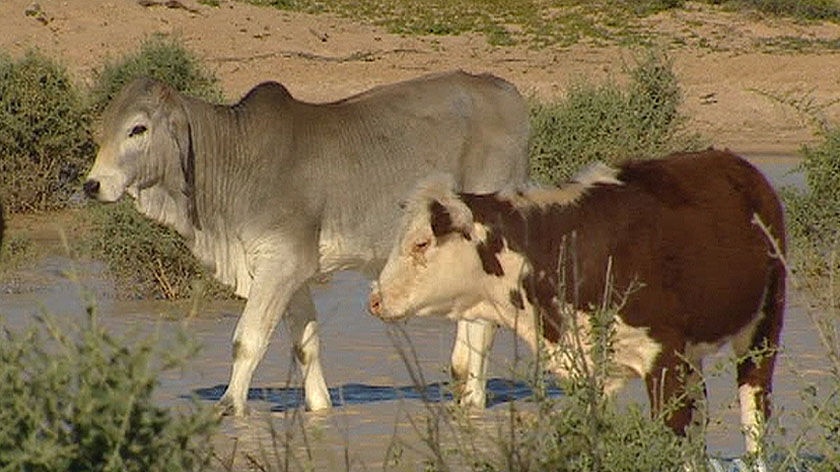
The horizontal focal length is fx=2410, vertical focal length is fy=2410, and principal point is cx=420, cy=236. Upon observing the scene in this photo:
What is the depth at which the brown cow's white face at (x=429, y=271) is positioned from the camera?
9.29 m

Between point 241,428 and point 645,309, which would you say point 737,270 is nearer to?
point 645,309

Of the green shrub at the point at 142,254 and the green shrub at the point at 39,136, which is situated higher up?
the green shrub at the point at 39,136

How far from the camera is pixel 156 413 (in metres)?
6.25

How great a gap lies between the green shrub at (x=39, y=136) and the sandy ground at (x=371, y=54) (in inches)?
400

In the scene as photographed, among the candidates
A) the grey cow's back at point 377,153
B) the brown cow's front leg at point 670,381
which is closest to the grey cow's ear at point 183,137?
the grey cow's back at point 377,153

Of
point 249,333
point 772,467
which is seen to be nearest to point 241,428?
point 249,333

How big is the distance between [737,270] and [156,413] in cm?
364

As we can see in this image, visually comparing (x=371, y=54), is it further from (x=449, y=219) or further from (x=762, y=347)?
(x=449, y=219)

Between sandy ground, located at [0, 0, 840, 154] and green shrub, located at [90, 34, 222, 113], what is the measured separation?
20.8 ft

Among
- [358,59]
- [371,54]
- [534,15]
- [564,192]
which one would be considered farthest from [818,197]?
[534,15]

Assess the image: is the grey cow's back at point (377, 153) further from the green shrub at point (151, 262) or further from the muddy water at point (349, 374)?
the green shrub at point (151, 262)

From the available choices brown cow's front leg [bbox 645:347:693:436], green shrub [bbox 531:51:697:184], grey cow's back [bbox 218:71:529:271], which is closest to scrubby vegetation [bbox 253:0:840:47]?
green shrub [bbox 531:51:697:184]

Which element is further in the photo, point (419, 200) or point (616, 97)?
point (616, 97)

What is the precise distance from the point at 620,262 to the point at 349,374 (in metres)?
4.78
